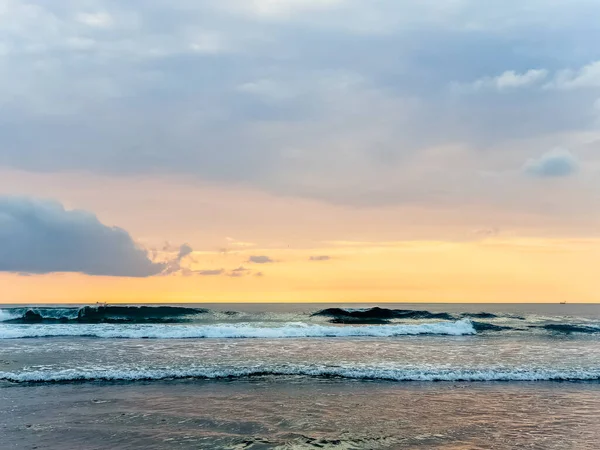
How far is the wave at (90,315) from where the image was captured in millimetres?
40969

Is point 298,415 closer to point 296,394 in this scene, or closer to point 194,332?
point 296,394

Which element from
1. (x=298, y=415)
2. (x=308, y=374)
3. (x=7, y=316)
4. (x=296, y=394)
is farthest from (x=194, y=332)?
(x=7, y=316)

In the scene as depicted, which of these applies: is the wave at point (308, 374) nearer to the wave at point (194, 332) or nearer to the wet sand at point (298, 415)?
the wet sand at point (298, 415)

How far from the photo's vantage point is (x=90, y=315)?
4238 cm

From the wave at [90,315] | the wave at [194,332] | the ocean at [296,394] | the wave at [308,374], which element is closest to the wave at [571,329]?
the ocean at [296,394]

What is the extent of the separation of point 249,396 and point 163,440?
3.80 m

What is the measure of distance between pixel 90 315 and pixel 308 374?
110 feet

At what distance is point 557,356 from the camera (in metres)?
20.1

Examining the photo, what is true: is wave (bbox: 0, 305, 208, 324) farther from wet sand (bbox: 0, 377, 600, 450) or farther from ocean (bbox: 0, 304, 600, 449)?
wet sand (bbox: 0, 377, 600, 450)

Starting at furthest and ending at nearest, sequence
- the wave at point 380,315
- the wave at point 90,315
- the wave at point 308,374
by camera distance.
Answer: the wave at point 380,315 < the wave at point 90,315 < the wave at point 308,374

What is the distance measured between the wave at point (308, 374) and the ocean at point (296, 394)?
0.22ft

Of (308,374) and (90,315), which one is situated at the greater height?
(308,374)

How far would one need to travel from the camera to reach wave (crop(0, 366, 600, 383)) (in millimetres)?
14555

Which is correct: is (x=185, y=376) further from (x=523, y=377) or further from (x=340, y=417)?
(x=523, y=377)
